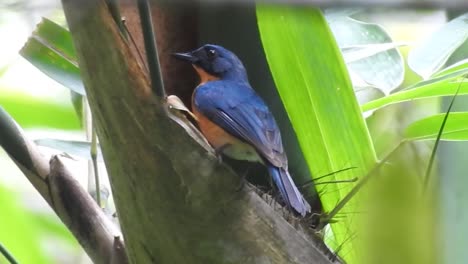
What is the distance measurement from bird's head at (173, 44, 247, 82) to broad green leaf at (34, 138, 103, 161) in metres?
0.14

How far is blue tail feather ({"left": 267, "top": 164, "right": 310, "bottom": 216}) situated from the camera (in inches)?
19.3

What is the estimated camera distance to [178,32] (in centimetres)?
75

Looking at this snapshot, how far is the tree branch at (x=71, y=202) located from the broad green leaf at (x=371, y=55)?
30 cm

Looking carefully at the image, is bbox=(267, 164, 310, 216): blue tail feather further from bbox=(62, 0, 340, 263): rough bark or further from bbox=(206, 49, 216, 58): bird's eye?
bbox=(206, 49, 216, 58): bird's eye

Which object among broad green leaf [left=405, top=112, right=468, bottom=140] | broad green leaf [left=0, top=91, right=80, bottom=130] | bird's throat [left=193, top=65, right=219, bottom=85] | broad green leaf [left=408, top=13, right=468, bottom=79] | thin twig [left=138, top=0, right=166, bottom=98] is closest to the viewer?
thin twig [left=138, top=0, right=166, bottom=98]

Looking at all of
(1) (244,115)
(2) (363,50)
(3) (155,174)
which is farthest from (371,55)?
(3) (155,174)

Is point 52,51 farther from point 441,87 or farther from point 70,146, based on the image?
point 441,87

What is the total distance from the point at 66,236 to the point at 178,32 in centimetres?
26

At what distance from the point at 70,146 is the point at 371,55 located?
12.2 inches

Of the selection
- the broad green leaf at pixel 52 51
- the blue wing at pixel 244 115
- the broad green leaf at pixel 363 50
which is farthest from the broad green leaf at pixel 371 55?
the broad green leaf at pixel 52 51

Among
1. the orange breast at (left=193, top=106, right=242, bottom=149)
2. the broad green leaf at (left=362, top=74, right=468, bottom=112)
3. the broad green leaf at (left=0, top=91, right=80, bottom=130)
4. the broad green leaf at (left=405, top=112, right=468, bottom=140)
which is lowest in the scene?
the broad green leaf at (left=405, top=112, right=468, bottom=140)

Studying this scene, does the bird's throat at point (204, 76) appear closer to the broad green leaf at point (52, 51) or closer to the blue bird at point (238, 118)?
the blue bird at point (238, 118)

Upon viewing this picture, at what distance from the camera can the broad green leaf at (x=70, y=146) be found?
0.65 m

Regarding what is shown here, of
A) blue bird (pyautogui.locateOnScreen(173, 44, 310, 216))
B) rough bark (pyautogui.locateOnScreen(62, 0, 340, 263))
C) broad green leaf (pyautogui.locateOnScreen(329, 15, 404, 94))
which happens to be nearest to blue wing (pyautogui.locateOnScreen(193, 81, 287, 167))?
blue bird (pyautogui.locateOnScreen(173, 44, 310, 216))
